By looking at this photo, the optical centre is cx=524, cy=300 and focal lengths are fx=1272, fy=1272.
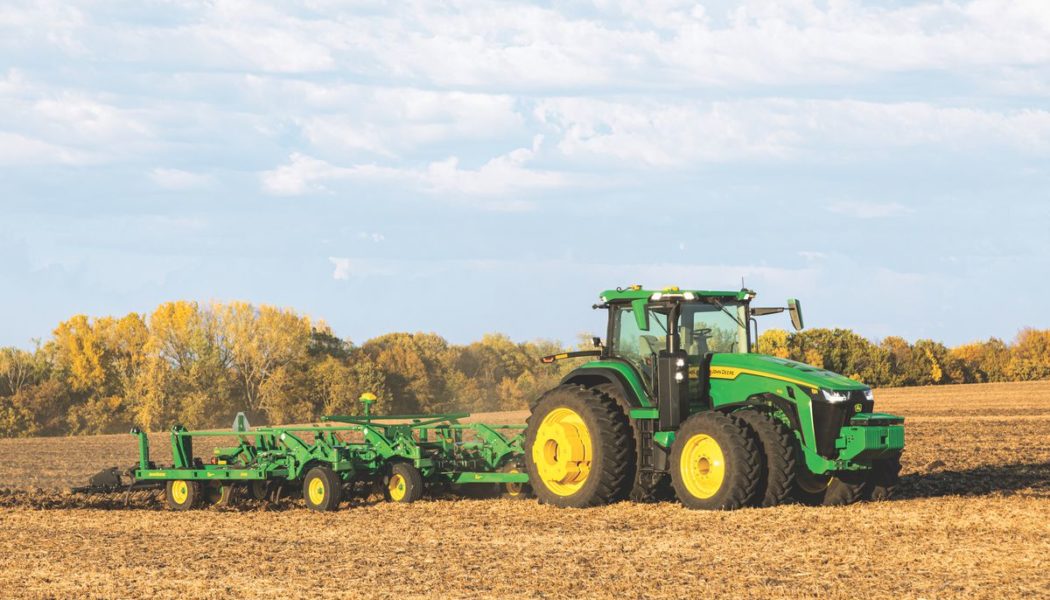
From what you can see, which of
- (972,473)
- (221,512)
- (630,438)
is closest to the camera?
(630,438)

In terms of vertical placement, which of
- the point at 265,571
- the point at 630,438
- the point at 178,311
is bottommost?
the point at 265,571

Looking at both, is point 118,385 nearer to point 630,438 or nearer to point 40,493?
point 40,493

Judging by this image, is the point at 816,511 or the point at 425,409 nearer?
the point at 816,511

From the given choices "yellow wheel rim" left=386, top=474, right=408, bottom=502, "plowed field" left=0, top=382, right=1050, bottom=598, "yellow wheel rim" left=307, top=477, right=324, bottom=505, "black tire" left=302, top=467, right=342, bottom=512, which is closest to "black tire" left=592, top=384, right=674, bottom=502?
"plowed field" left=0, top=382, right=1050, bottom=598

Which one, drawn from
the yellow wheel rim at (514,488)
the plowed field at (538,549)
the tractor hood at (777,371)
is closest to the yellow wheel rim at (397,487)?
the plowed field at (538,549)

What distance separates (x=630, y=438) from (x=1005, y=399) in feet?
123

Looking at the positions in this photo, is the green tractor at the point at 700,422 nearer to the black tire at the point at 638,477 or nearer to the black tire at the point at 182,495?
the black tire at the point at 638,477

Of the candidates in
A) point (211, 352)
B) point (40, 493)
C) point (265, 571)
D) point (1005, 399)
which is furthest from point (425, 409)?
point (265, 571)

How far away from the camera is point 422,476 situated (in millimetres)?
14656

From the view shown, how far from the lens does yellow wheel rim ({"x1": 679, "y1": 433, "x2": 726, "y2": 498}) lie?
12.6 meters

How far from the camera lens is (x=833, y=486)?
13227mm

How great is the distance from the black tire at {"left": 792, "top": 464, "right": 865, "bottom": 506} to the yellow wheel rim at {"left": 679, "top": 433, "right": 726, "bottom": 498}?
963mm

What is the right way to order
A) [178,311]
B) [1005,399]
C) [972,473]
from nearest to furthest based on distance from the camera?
[972,473]
[1005,399]
[178,311]

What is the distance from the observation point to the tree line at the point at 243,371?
1804 inches
